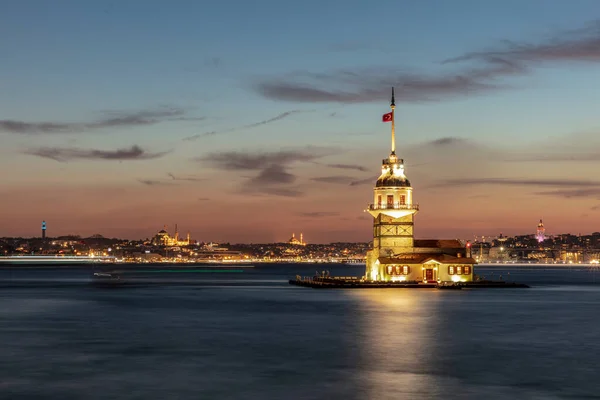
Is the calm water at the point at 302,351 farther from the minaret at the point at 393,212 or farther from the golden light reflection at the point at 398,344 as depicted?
the minaret at the point at 393,212

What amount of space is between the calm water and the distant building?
20913mm

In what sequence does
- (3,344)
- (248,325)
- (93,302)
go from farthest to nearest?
1. (93,302)
2. (248,325)
3. (3,344)

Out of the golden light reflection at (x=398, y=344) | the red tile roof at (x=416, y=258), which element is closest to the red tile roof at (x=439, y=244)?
the red tile roof at (x=416, y=258)

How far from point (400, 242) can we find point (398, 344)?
2120 inches

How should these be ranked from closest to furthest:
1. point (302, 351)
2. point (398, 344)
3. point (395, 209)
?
point (302, 351) < point (398, 344) < point (395, 209)

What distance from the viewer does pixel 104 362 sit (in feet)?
139

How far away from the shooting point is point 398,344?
50844 mm

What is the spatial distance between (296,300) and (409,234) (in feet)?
61.2

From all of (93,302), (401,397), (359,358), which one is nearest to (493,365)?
(359,358)

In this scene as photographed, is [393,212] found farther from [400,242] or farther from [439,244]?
[439,244]

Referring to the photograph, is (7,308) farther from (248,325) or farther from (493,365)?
(493,365)

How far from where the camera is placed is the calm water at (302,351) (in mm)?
35188

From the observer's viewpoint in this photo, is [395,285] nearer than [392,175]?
Yes

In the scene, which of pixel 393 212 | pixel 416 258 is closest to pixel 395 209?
pixel 393 212
